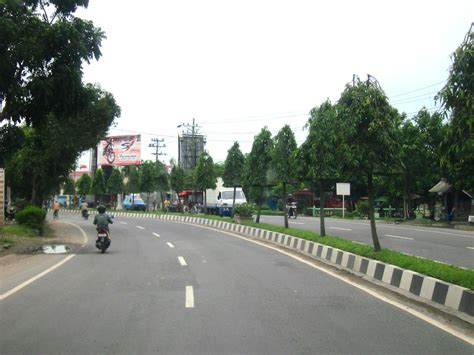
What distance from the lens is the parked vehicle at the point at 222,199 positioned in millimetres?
47188

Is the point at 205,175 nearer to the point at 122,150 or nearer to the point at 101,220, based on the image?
the point at 101,220

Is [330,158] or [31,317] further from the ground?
[330,158]

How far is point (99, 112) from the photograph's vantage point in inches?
1158

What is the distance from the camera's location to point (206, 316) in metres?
7.85

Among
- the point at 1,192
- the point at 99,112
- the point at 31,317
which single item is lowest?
the point at 31,317

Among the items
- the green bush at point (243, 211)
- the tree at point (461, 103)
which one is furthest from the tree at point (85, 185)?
the tree at point (461, 103)

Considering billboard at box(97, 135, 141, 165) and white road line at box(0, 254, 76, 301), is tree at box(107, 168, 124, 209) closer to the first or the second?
billboard at box(97, 135, 141, 165)

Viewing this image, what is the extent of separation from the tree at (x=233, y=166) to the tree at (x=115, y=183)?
4686cm

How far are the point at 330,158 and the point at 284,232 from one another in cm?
496

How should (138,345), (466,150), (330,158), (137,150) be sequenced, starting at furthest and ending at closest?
(137,150) → (330,158) → (466,150) → (138,345)

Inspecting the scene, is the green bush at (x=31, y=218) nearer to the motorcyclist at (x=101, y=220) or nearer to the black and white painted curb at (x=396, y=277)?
the motorcyclist at (x=101, y=220)

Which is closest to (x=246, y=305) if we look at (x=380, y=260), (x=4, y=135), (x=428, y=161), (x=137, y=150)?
(x=380, y=260)

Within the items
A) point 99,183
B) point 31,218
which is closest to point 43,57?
point 31,218

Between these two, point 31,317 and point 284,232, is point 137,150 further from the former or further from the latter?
point 31,317
